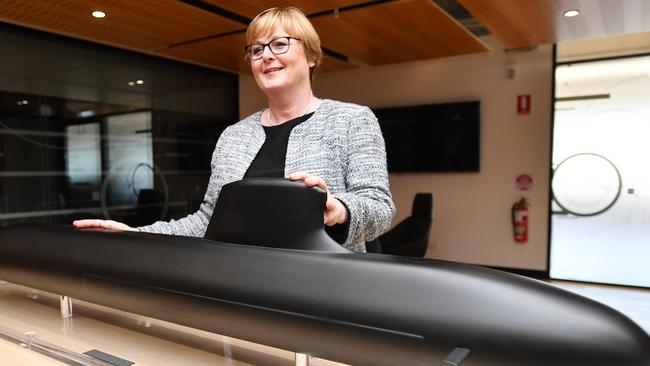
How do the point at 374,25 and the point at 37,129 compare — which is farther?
the point at 37,129

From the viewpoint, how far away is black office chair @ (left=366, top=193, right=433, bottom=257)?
3.41 m

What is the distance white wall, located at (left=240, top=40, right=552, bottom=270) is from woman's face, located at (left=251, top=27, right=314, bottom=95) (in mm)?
3760

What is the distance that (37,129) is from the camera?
11.9 ft

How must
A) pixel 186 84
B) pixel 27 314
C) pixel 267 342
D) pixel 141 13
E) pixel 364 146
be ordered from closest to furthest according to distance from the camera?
pixel 267 342 → pixel 364 146 → pixel 27 314 → pixel 141 13 → pixel 186 84

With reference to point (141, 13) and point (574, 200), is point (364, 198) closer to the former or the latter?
point (141, 13)

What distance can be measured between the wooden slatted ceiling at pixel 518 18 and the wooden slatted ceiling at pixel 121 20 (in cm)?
178

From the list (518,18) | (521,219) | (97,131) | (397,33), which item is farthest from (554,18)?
Result: (97,131)

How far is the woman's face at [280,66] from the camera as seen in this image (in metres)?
0.91

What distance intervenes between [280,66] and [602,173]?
3963 millimetres

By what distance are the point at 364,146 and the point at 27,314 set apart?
0.97m

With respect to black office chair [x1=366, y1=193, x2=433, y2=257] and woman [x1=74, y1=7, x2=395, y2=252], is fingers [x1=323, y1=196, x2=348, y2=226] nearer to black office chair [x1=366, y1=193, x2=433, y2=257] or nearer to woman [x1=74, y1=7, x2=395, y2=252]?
woman [x1=74, y1=7, x2=395, y2=252]

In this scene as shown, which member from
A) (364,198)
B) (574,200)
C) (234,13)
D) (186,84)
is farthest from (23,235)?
(574,200)

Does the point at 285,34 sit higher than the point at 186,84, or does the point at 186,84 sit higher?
the point at 186,84

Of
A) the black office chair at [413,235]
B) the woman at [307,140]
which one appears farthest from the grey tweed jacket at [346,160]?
the black office chair at [413,235]
